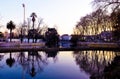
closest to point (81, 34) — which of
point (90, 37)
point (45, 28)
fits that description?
point (90, 37)

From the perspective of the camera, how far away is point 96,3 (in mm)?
36562

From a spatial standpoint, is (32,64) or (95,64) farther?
(95,64)

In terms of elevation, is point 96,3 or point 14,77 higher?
point 96,3

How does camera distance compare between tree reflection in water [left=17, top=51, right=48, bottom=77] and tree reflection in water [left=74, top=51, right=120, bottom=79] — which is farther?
tree reflection in water [left=17, top=51, right=48, bottom=77]

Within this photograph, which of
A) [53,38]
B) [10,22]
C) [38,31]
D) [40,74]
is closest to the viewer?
[40,74]

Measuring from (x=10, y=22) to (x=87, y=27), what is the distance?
35123mm

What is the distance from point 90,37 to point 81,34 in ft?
16.8

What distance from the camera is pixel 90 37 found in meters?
142

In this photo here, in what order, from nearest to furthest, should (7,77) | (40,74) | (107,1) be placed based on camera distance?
(7,77) < (40,74) < (107,1)

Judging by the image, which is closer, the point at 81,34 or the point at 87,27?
the point at 87,27

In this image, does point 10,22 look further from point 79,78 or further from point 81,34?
point 79,78

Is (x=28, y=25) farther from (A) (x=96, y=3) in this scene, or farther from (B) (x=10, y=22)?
(A) (x=96, y=3)

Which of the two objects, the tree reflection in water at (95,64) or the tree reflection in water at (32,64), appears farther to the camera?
the tree reflection in water at (32,64)

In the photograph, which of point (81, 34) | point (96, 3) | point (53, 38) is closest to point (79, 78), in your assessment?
point (96, 3)
